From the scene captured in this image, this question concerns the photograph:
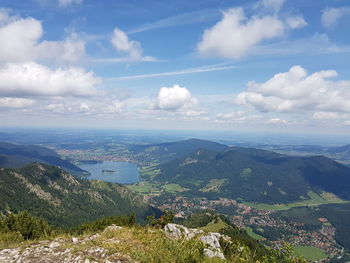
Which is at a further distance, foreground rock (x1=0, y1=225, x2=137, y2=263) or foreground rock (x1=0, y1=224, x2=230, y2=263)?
foreground rock (x1=0, y1=224, x2=230, y2=263)

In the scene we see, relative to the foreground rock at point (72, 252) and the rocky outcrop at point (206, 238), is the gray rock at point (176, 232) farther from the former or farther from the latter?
the foreground rock at point (72, 252)

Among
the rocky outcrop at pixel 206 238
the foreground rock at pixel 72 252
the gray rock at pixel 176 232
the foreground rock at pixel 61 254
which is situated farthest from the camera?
the gray rock at pixel 176 232

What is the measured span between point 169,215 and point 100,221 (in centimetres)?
2392

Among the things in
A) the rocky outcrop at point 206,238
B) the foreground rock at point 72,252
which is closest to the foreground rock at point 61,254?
the foreground rock at point 72,252

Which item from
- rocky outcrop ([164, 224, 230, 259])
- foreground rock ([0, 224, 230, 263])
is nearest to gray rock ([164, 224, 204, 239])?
rocky outcrop ([164, 224, 230, 259])

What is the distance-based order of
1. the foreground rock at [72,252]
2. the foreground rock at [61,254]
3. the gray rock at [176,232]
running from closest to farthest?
1. the foreground rock at [61,254]
2. the foreground rock at [72,252]
3. the gray rock at [176,232]

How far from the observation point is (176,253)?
757 inches

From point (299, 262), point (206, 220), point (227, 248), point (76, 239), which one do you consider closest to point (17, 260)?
point (76, 239)

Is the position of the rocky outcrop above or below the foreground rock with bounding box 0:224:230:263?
below

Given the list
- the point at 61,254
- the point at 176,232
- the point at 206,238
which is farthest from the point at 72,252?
the point at 206,238

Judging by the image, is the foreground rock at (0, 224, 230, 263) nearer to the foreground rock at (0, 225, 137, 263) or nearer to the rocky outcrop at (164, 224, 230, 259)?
the foreground rock at (0, 225, 137, 263)

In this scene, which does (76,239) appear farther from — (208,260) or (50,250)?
(208,260)

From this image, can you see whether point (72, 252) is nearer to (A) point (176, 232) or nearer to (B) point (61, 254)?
(B) point (61, 254)

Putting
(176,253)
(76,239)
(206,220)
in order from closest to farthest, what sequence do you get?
(176,253) < (76,239) < (206,220)
